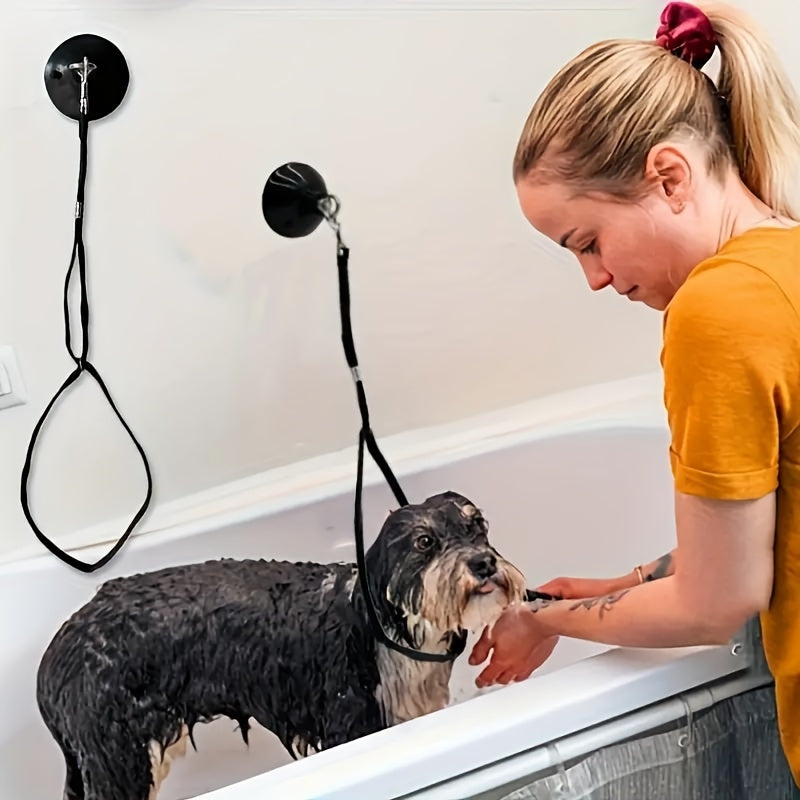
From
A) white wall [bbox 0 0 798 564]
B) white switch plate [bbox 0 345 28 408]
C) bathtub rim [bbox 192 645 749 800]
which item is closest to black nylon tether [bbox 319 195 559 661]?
bathtub rim [bbox 192 645 749 800]

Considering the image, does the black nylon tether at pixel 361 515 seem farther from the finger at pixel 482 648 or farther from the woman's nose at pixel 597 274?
the woman's nose at pixel 597 274

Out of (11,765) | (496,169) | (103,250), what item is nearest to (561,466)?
(496,169)

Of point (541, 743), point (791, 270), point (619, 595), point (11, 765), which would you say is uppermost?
point (791, 270)

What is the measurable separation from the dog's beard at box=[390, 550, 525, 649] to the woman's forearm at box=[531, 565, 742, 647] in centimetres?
5

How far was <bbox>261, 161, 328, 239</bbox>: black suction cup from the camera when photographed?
115 centimetres

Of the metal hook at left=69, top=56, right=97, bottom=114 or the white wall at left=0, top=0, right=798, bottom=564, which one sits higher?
the metal hook at left=69, top=56, right=97, bottom=114

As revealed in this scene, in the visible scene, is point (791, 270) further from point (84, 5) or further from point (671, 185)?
point (84, 5)

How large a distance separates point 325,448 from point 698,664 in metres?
0.77

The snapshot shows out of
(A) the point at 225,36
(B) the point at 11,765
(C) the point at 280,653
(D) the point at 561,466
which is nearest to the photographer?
(C) the point at 280,653

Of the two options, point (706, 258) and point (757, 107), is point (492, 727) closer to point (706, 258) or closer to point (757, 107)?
point (706, 258)

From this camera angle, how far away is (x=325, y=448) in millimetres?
1558

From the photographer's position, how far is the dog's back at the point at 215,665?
1.06m

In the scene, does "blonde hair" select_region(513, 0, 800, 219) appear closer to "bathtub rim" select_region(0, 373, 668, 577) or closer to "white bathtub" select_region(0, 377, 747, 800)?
"white bathtub" select_region(0, 377, 747, 800)

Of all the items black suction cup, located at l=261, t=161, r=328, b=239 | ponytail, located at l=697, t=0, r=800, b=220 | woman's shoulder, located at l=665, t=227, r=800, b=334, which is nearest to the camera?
woman's shoulder, located at l=665, t=227, r=800, b=334
